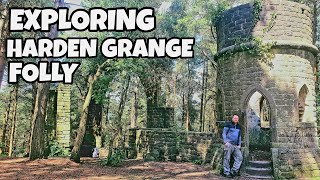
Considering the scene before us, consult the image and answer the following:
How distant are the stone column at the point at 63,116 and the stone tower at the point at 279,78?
799 centimetres

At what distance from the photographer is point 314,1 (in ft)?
52.2

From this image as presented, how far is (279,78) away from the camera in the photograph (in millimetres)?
9305

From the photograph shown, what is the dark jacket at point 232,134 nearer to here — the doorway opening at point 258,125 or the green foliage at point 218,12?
the green foliage at point 218,12

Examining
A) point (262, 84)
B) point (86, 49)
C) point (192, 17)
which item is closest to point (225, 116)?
point (262, 84)

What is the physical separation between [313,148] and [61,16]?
323 inches

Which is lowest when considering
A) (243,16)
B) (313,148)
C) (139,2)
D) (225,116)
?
(313,148)

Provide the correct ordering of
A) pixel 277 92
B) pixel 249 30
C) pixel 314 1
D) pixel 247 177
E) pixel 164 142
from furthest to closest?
pixel 314 1
pixel 164 142
pixel 249 30
pixel 277 92
pixel 247 177

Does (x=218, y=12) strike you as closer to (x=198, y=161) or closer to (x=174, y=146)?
(x=198, y=161)

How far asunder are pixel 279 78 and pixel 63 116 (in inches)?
400

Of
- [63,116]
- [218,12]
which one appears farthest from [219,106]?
[63,116]

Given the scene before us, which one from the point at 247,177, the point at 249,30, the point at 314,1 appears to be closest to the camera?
the point at 247,177

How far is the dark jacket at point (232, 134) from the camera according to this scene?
28.0ft

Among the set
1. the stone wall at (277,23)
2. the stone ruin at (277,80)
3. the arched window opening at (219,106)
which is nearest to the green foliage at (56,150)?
the stone ruin at (277,80)

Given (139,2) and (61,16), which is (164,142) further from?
(61,16)
